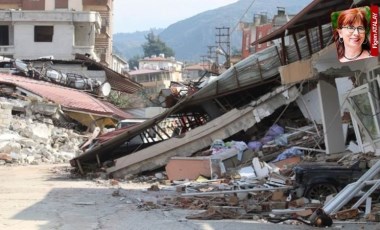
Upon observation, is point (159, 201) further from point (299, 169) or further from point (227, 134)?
point (227, 134)

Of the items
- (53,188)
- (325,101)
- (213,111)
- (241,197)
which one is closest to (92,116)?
(213,111)

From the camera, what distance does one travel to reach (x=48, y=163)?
23.8m

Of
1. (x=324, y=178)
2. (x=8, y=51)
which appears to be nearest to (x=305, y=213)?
(x=324, y=178)

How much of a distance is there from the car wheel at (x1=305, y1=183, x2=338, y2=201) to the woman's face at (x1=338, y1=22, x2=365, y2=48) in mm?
2942

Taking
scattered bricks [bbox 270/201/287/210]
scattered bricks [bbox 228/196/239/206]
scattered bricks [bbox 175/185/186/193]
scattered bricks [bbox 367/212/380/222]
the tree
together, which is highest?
scattered bricks [bbox 367/212/380/222]

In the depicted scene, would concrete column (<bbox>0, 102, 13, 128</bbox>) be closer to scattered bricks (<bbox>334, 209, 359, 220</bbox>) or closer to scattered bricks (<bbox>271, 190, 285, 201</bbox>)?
scattered bricks (<bbox>271, 190, 285, 201</bbox>)

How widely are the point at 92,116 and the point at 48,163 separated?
8.43m

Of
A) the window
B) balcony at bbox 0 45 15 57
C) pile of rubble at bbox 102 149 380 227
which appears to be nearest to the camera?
pile of rubble at bbox 102 149 380 227

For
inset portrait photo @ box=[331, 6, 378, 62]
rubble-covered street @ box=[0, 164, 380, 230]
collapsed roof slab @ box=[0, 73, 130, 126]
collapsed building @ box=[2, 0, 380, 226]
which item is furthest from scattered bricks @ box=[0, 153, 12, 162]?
inset portrait photo @ box=[331, 6, 378, 62]

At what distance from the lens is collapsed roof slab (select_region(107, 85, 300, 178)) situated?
18.5 meters

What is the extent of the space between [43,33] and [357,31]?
44.6 metres

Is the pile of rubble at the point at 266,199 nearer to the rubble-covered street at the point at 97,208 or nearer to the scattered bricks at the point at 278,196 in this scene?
the scattered bricks at the point at 278,196

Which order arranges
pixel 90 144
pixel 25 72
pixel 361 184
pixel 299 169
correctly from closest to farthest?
pixel 361 184 → pixel 299 169 → pixel 90 144 → pixel 25 72

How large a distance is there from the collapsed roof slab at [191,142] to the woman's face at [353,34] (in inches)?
367
